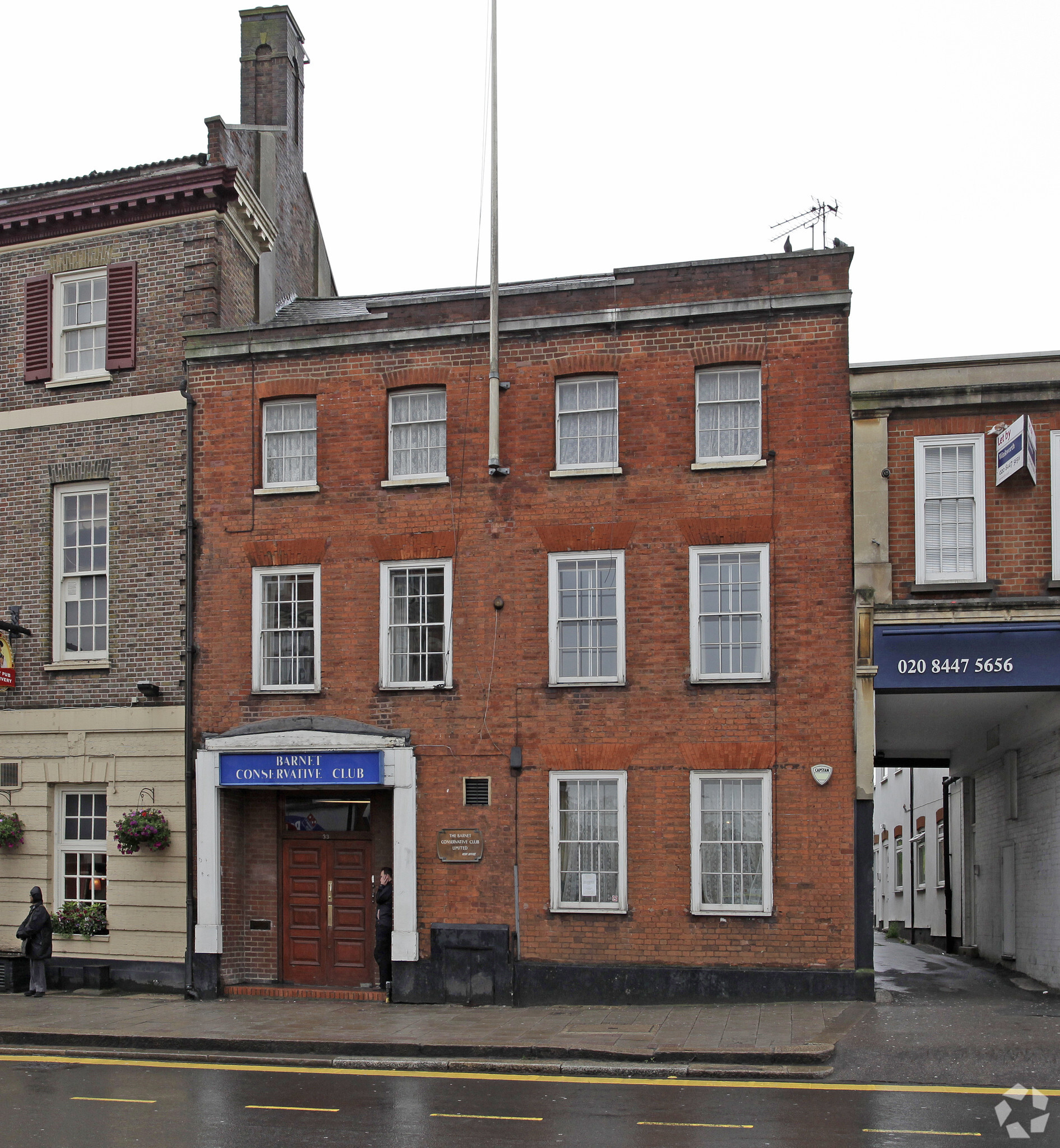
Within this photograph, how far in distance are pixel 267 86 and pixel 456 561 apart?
11.9 m

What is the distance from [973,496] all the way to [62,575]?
45.6ft

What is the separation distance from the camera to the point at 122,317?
2095 centimetres

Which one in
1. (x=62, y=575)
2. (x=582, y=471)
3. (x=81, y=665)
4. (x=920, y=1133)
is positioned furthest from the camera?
(x=62, y=575)

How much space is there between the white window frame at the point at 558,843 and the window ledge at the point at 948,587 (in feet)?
15.4

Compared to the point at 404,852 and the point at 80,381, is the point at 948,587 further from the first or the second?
the point at 80,381

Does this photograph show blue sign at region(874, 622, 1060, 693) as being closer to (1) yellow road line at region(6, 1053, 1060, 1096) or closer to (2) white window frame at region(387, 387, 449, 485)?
(1) yellow road line at region(6, 1053, 1060, 1096)

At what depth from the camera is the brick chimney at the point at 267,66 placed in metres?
25.2

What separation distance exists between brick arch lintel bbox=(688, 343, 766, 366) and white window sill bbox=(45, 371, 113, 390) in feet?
30.7

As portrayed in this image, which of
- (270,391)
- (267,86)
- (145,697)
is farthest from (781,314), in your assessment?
(267,86)

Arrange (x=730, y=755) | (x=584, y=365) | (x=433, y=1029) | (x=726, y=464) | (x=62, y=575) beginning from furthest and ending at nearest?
(x=62, y=575)
(x=584, y=365)
(x=726, y=464)
(x=730, y=755)
(x=433, y=1029)

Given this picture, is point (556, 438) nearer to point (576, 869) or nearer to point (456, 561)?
point (456, 561)

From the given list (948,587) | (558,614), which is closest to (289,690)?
(558,614)

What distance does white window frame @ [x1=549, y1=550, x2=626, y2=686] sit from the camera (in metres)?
18.2

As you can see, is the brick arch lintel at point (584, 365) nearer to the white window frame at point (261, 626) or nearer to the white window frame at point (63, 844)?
the white window frame at point (261, 626)
